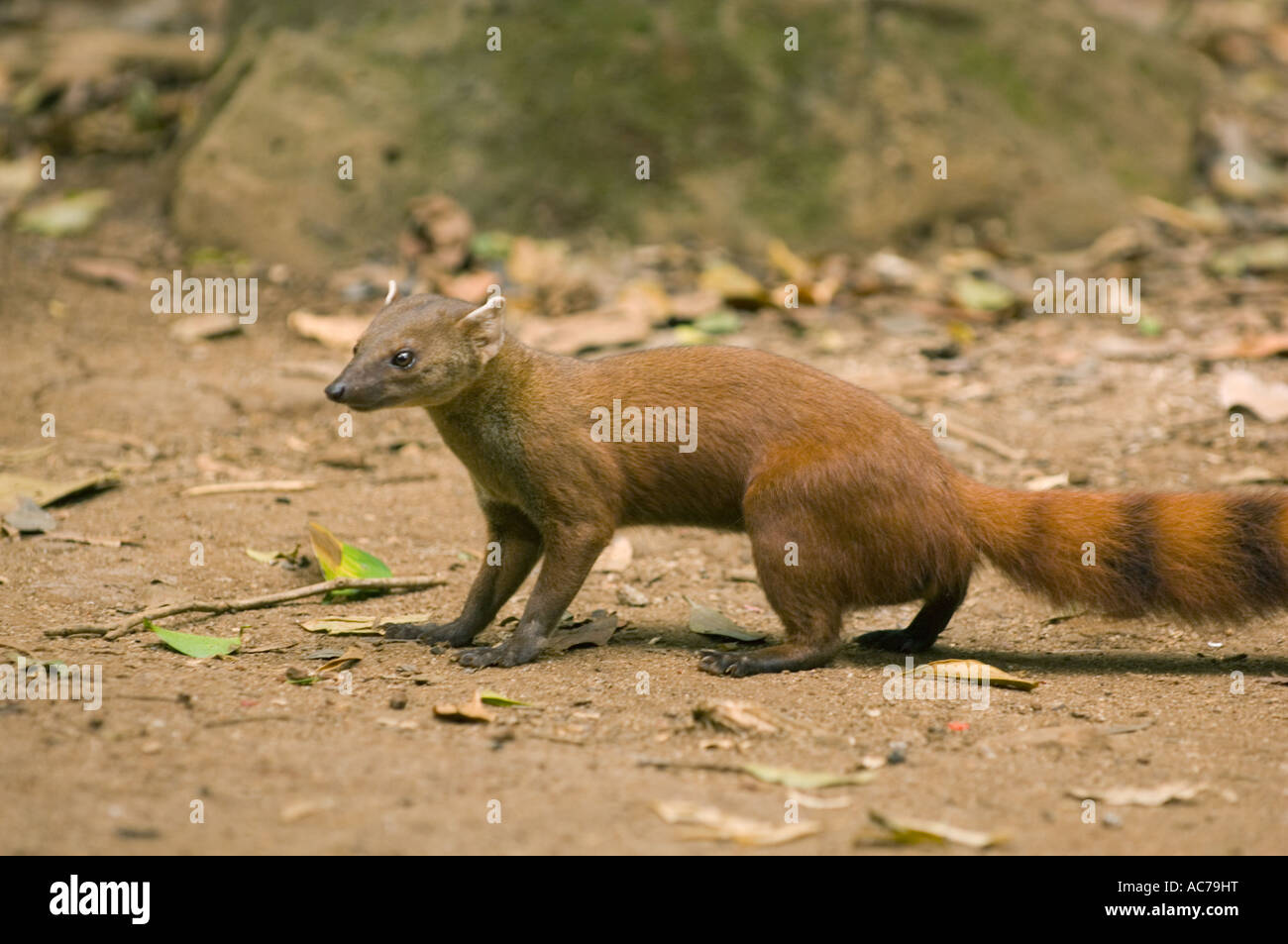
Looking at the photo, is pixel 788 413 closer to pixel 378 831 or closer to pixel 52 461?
pixel 378 831

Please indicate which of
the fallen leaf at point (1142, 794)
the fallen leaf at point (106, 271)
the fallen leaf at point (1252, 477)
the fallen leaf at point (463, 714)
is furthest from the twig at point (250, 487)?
the fallen leaf at point (1252, 477)

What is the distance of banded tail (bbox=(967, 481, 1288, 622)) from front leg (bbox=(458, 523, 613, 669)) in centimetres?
137

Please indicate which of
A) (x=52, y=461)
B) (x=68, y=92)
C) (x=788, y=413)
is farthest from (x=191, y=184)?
(x=788, y=413)

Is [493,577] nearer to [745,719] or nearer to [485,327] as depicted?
[485,327]

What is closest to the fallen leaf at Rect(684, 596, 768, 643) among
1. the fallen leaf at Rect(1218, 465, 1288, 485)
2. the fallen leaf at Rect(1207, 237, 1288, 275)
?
the fallen leaf at Rect(1218, 465, 1288, 485)

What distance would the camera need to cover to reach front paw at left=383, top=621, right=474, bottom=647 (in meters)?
5.38

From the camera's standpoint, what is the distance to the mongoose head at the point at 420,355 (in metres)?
5.08

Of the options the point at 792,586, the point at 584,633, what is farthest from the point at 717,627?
the point at 792,586

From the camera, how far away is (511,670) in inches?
198

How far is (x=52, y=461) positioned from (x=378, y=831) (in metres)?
4.17

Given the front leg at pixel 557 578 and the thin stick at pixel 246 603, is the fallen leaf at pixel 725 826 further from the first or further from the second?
the thin stick at pixel 246 603

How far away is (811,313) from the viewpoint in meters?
8.76

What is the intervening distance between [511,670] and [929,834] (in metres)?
1.97

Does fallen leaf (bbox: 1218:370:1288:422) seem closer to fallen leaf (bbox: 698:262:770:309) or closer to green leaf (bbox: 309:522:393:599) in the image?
fallen leaf (bbox: 698:262:770:309)
